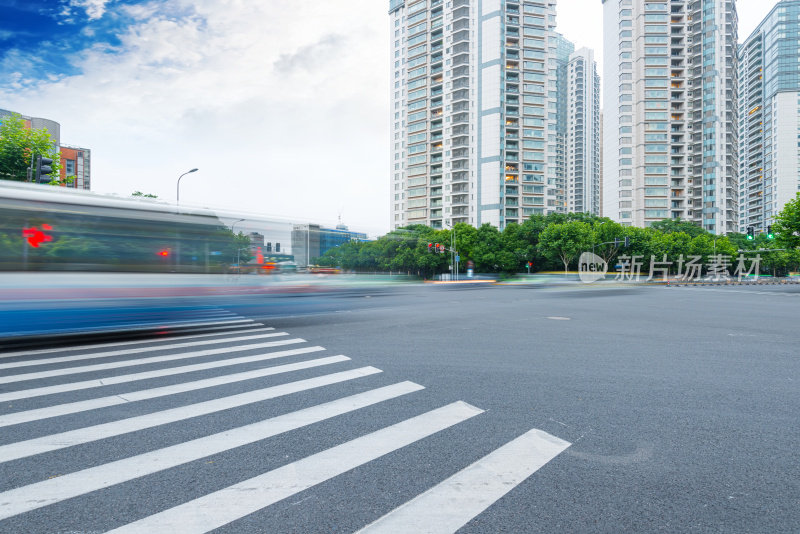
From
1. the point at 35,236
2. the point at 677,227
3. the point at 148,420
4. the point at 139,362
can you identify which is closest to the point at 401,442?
the point at 148,420

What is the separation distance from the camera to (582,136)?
164m

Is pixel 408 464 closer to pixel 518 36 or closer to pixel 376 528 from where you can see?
pixel 376 528

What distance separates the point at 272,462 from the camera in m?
3.14

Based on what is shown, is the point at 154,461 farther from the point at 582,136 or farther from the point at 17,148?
the point at 582,136

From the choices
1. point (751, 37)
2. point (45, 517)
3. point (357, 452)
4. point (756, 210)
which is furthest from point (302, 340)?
point (751, 37)

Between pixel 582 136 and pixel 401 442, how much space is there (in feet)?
598

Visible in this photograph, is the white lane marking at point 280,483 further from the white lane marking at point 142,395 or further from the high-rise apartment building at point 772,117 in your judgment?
the high-rise apartment building at point 772,117

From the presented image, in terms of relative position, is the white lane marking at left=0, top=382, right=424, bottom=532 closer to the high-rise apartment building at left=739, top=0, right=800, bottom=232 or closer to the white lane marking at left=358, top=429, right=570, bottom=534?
the white lane marking at left=358, top=429, right=570, bottom=534

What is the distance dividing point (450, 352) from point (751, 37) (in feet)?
676

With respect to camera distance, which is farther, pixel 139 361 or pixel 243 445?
pixel 139 361

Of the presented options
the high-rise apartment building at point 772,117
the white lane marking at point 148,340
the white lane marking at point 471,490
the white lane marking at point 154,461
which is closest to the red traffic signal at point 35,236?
the white lane marking at point 148,340

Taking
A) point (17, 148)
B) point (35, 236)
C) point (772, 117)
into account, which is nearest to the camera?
point (35, 236)

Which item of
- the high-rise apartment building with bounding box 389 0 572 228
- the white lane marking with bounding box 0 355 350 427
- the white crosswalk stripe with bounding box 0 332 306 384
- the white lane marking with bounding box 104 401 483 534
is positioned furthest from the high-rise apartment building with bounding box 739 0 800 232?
the white lane marking with bounding box 104 401 483 534

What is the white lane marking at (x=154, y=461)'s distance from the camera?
8.73 feet
